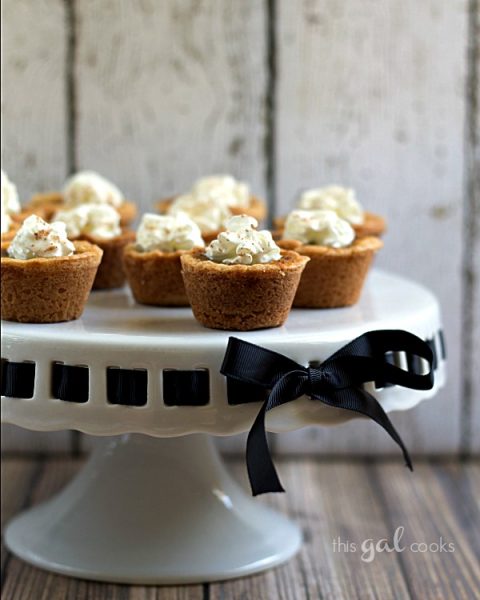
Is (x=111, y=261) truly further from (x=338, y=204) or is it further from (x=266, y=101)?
(x=266, y=101)

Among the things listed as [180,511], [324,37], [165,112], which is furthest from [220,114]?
[180,511]

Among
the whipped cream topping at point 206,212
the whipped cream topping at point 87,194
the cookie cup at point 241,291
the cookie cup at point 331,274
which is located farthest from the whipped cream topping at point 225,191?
the cookie cup at point 241,291

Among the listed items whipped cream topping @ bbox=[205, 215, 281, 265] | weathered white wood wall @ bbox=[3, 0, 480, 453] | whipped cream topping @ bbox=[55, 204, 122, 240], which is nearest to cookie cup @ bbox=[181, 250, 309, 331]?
Result: whipped cream topping @ bbox=[205, 215, 281, 265]

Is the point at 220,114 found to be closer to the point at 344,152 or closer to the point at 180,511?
the point at 344,152

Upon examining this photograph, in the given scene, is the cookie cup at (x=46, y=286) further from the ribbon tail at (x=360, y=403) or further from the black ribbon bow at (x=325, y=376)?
the ribbon tail at (x=360, y=403)

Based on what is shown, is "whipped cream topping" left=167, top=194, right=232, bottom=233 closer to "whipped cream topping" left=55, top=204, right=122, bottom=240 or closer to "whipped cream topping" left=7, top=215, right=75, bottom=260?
"whipped cream topping" left=55, top=204, right=122, bottom=240

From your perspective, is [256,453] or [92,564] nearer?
[256,453]
